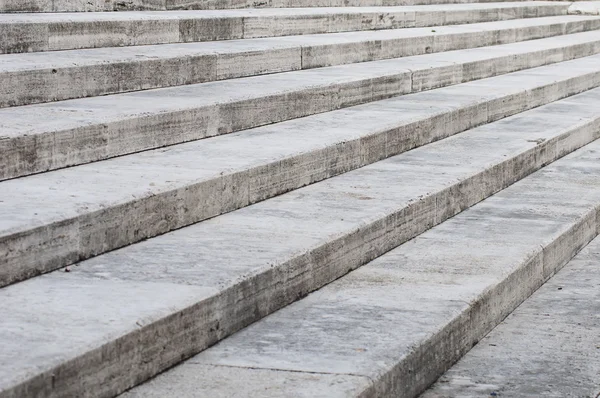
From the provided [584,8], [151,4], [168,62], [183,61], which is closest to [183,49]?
[183,61]

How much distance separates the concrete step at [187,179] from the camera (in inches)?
170

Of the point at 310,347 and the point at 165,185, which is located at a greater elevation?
the point at 165,185

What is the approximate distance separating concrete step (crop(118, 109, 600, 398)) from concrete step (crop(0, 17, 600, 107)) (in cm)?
175

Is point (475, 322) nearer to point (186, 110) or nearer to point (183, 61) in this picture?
point (186, 110)

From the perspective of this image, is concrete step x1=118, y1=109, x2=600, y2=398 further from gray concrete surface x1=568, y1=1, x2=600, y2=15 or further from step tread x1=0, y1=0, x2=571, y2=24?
gray concrete surface x1=568, y1=1, x2=600, y2=15

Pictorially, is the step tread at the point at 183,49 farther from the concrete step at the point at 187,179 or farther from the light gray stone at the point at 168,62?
the concrete step at the point at 187,179

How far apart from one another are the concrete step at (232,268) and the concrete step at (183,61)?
152 cm

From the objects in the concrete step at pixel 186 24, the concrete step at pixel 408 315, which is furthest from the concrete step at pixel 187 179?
the concrete step at pixel 186 24

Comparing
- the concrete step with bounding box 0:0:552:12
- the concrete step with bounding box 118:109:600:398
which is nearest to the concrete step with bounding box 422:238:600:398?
the concrete step with bounding box 118:109:600:398

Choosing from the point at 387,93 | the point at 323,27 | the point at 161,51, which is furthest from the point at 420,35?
the point at 161,51

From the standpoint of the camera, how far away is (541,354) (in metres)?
4.86

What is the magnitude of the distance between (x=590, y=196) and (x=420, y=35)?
480 centimetres

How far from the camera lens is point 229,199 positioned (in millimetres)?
5500

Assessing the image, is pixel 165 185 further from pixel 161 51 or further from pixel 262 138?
pixel 161 51
